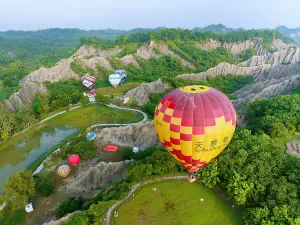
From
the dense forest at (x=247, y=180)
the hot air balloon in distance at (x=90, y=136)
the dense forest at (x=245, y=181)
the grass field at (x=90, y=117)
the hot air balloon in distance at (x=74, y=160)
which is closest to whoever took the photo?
the dense forest at (x=247, y=180)

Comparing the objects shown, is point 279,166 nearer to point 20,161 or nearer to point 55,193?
point 55,193

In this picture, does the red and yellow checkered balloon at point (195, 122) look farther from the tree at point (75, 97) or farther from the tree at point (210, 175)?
the tree at point (75, 97)

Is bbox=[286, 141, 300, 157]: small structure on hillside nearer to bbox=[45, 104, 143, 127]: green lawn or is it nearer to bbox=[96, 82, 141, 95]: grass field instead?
bbox=[45, 104, 143, 127]: green lawn

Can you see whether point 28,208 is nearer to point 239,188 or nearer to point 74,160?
point 74,160

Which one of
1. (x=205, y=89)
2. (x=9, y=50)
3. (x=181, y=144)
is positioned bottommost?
(x=9, y=50)

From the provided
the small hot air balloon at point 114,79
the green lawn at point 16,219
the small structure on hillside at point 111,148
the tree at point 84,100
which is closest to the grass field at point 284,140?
the small structure on hillside at point 111,148

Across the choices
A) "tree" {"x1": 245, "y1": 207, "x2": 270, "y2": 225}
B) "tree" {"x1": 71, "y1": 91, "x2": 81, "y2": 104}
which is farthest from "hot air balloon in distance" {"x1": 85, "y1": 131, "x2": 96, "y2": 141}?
"tree" {"x1": 245, "y1": 207, "x2": 270, "y2": 225}

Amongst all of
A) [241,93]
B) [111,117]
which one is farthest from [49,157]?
[241,93]
